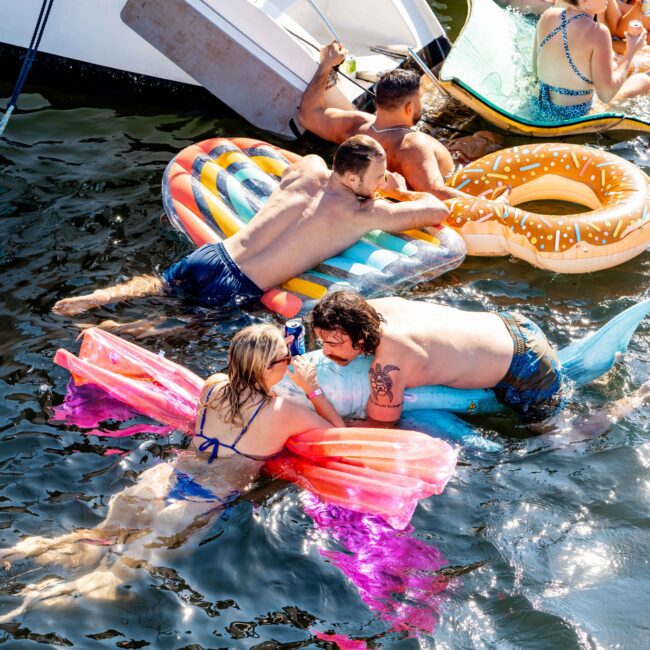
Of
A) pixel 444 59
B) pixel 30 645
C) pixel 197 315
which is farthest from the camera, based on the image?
pixel 444 59

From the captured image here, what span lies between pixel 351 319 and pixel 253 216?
207cm

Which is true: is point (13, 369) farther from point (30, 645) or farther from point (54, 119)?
point (54, 119)

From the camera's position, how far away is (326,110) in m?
7.08

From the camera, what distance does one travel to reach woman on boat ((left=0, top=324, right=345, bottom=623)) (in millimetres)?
3814

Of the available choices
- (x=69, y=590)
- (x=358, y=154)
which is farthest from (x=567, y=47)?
(x=69, y=590)

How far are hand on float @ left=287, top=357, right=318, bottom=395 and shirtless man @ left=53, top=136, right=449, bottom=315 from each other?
119 centimetres

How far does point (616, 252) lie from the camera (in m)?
6.02

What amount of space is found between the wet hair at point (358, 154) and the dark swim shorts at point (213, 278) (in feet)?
3.17

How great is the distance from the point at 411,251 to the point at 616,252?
1514 millimetres

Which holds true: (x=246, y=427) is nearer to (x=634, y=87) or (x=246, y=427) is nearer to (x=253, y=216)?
(x=253, y=216)

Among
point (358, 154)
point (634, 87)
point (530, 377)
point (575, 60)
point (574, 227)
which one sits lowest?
point (530, 377)

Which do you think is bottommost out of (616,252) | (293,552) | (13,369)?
(13,369)

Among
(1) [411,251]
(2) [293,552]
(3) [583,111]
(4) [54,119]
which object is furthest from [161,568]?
(3) [583,111]

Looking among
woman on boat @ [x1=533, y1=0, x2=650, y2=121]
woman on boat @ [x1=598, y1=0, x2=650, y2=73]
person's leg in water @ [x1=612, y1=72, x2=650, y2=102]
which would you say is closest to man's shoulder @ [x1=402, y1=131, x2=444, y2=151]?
woman on boat @ [x1=533, y1=0, x2=650, y2=121]
